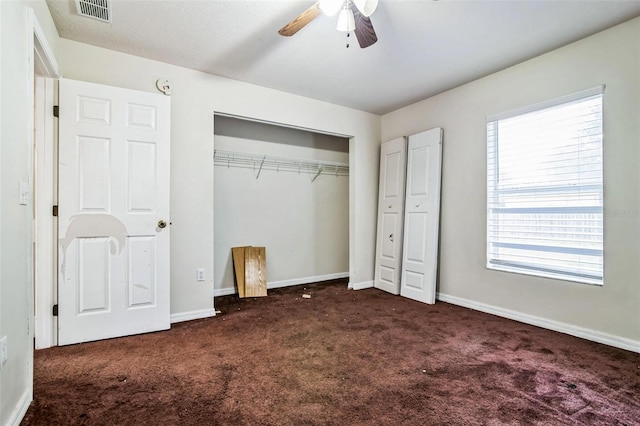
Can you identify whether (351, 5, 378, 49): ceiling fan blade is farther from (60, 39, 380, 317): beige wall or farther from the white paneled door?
the white paneled door

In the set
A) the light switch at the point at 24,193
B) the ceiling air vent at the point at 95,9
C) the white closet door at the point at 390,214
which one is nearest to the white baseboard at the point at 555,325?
the white closet door at the point at 390,214

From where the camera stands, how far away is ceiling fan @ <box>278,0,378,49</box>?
5.68 ft

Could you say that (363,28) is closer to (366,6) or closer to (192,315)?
(366,6)

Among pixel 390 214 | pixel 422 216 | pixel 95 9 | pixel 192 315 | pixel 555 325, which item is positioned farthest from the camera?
pixel 390 214

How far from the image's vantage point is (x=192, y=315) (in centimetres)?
299

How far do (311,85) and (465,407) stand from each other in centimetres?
315

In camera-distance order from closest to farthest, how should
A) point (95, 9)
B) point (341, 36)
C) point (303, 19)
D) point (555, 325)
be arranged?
point (303, 19)
point (95, 9)
point (341, 36)
point (555, 325)

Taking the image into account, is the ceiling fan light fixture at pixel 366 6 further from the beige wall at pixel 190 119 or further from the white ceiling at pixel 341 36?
the beige wall at pixel 190 119

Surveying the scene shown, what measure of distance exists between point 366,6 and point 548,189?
2.26 meters

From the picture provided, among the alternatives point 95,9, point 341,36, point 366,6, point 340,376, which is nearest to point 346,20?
point 366,6

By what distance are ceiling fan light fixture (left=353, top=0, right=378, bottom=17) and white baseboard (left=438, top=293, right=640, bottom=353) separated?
114 inches

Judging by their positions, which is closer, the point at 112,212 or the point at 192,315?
the point at 112,212

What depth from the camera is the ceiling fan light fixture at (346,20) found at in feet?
6.16

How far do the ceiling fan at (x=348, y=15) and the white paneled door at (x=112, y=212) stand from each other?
1.54m
